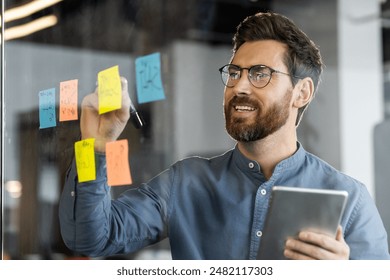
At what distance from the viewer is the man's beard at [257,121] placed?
2639 millimetres

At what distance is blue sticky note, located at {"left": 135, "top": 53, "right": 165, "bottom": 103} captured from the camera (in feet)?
9.32

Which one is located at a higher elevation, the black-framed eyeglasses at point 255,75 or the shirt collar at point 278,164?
the black-framed eyeglasses at point 255,75

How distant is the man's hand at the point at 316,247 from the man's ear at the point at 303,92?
0.44m

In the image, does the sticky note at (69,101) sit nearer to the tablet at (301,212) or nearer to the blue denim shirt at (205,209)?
the blue denim shirt at (205,209)

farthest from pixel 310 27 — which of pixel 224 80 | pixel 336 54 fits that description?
pixel 224 80

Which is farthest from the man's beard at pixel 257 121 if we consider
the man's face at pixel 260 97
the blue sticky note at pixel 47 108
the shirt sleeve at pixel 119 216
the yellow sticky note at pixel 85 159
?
the blue sticky note at pixel 47 108

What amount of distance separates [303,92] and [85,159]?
A: 2.80 ft

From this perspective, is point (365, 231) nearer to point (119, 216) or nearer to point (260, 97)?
point (260, 97)

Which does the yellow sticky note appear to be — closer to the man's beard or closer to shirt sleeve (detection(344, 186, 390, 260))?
the man's beard

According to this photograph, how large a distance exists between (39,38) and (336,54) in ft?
4.06

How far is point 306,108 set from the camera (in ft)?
8.77

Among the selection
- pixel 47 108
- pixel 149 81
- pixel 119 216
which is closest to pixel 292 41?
pixel 149 81

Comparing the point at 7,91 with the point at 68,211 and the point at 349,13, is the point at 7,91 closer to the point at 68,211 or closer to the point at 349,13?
the point at 68,211

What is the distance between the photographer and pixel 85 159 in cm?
291
